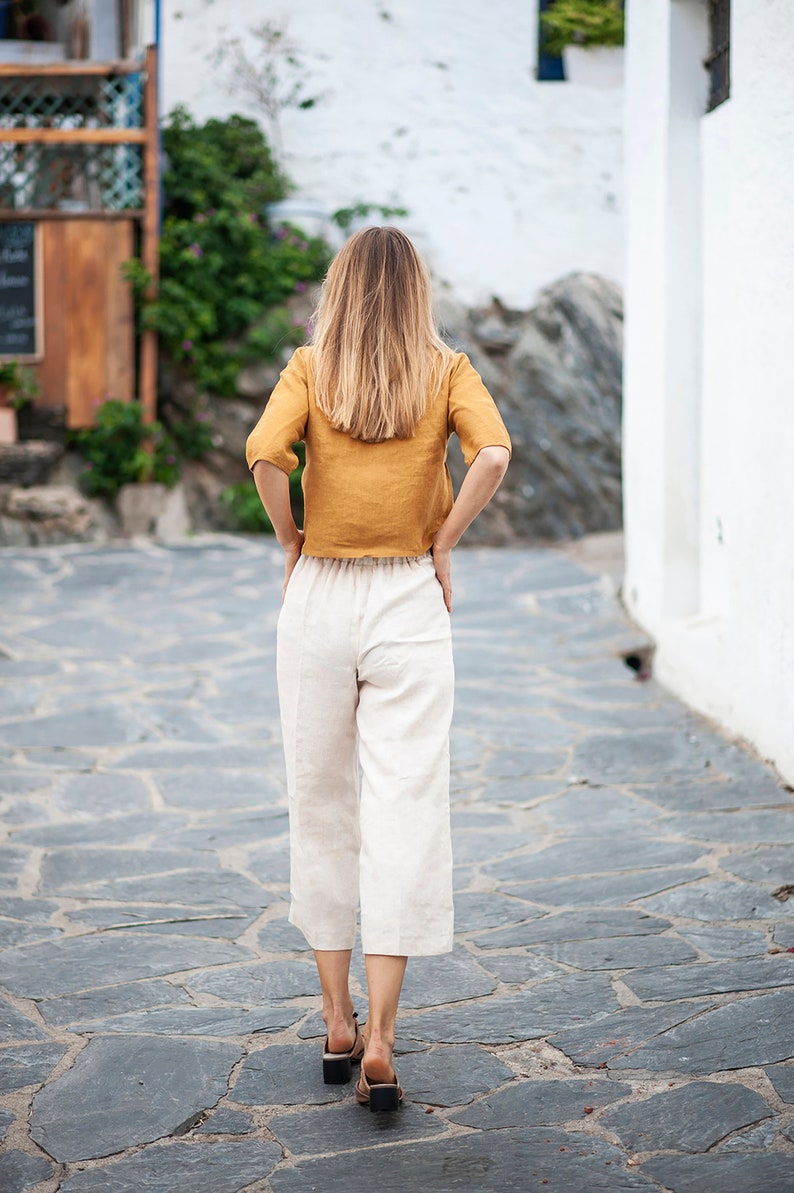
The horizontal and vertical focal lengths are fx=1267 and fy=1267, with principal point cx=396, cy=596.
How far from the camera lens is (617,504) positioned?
11.0 metres

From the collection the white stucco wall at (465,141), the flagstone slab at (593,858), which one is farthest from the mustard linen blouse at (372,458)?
the white stucco wall at (465,141)

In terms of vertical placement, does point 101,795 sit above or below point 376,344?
below

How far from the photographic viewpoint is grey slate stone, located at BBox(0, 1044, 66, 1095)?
2881 mm

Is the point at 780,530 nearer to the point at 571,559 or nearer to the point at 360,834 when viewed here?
the point at 360,834

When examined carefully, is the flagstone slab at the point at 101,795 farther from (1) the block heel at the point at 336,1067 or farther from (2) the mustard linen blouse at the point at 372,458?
(2) the mustard linen blouse at the point at 372,458

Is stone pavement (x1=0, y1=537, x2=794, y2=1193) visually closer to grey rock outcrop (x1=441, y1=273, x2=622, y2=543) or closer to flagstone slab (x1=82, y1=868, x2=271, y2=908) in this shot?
flagstone slab (x1=82, y1=868, x2=271, y2=908)

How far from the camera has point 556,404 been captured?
11211mm

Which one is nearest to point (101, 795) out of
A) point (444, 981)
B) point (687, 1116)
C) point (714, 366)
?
point (444, 981)

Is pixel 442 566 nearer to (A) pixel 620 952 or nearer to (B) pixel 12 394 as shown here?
(A) pixel 620 952

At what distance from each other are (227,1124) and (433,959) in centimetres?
100

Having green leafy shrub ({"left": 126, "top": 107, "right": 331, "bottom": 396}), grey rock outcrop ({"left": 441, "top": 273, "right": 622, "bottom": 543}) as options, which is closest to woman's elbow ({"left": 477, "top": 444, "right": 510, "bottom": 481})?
green leafy shrub ({"left": 126, "top": 107, "right": 331, "bottom": 396})

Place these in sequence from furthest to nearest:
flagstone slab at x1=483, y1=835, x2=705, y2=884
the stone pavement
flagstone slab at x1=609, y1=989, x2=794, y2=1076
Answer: flagstone slab at x1=483, y1=835, x2=705, y2=884 → flagstone slab at x1=609, y1=989, x2=794, y2=1076 → the stone pavement

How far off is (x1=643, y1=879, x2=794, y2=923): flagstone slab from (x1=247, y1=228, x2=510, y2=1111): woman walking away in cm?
132

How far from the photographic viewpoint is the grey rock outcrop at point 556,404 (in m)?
11.1
